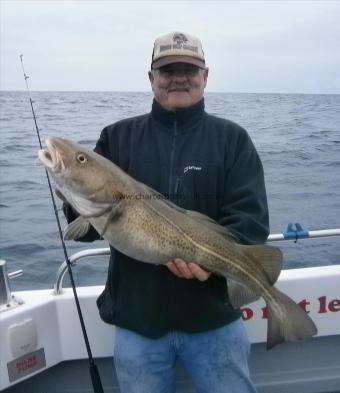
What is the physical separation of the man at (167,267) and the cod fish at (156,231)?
15cm

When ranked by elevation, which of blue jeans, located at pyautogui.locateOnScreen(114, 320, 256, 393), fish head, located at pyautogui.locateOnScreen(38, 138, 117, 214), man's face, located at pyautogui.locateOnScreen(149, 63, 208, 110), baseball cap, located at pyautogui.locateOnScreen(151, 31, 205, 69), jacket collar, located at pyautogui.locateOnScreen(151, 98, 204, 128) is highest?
baseball cap, located at pyautogui.locateOnScreen(151, 31, 205, 69)

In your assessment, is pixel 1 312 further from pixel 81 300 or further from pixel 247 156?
pixel 247 156

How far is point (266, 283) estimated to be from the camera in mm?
2865

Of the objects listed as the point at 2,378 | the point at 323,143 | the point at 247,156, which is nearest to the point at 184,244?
the point at 247,156

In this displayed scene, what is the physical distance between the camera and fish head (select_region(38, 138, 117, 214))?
2.57 m

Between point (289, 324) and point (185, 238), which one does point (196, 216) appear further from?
point (289, 324)

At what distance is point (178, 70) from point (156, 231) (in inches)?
39.4

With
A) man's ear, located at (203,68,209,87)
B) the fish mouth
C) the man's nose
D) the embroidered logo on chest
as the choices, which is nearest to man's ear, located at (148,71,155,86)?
the man's nose

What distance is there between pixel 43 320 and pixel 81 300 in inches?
11.3

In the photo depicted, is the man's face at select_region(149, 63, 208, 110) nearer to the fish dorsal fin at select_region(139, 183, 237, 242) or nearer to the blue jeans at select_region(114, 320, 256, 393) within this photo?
the fish dorsal fin at select_region(139, 183, 237, 242)

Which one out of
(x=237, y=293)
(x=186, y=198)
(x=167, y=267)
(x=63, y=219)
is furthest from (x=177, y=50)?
(x=63, y=219)

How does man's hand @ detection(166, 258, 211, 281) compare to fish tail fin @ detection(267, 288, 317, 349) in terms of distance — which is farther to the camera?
fish tail fin @ detection(267, 288, 317, 349)

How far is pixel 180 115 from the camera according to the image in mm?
3078

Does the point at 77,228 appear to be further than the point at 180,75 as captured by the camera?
No
